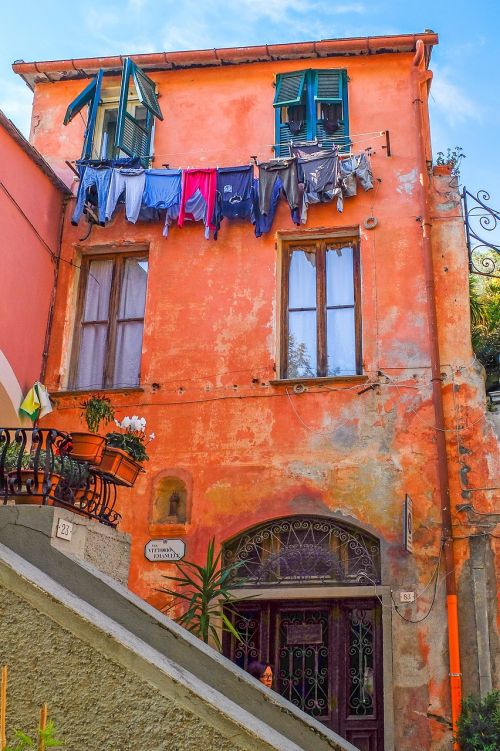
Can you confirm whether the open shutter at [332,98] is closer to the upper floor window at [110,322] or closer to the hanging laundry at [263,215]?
the hanging laundry at [263,215]

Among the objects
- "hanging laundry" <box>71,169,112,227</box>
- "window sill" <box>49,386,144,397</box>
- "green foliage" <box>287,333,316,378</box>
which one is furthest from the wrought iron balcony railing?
"hanging laundry" <box>71,169,112,227</box>

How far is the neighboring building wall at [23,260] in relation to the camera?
11023 mm

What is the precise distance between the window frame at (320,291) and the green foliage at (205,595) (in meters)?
2.60

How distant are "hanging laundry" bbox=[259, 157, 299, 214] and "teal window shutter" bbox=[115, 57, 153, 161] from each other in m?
1.93

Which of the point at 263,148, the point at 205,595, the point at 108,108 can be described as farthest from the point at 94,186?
the point at 205,595

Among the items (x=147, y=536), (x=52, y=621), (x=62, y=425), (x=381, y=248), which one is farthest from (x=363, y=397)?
(x=52, y=621)

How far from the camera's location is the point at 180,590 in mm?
10172

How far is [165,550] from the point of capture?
10430 mm

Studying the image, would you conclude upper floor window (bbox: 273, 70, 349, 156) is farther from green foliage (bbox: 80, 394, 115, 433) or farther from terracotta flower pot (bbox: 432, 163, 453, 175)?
green foliage (bbox: 80, 394, 115, 433)

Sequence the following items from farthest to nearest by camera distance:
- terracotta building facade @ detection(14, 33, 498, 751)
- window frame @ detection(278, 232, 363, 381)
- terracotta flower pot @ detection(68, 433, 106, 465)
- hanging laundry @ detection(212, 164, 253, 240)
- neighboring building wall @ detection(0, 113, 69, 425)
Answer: hanging laundry @ detection(212, 164, 253, 240) → window frame @ detection(278, 232, 363, 381) → neighboring building wall @ detection(0, 113, 69, 425) → terracotta building facade @ detection(14, 33, 498, 751) → terracotta flower pot @ detection(68, 433, 106, 465)

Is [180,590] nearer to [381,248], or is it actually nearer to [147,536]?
[147,536]

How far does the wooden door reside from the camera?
9508 millimetres

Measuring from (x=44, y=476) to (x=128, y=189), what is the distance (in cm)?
673

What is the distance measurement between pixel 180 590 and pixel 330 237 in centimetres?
497
